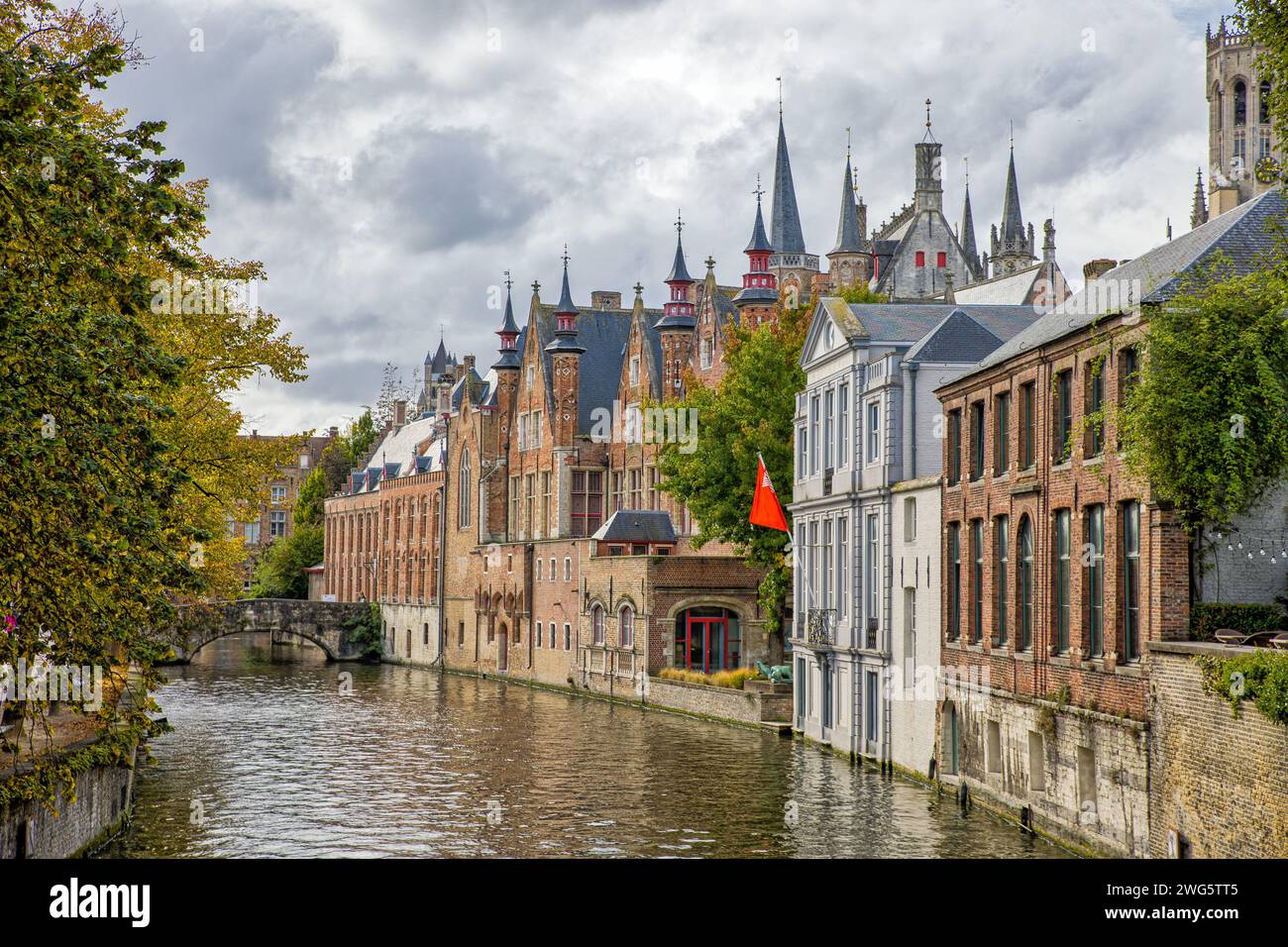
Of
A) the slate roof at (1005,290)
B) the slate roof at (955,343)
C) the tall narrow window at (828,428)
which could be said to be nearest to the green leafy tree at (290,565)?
the slate roof at (1005,290)

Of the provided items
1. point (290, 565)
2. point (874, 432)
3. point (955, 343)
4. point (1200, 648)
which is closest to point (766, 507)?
point (874, 432)

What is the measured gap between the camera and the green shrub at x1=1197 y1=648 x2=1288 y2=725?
57.0 ft

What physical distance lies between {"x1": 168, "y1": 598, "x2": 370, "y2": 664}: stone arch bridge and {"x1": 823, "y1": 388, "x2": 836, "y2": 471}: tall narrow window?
134ft

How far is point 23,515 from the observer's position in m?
14.3

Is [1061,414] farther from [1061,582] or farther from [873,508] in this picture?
[873,508]

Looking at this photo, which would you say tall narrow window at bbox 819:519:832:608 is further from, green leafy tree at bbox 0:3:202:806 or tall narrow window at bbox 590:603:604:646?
green leafy tree at bbox 0:3:202:806

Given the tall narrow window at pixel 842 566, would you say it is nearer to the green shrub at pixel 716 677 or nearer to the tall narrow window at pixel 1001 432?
the green shrub at pixel 716 677

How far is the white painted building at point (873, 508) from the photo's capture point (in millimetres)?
33938

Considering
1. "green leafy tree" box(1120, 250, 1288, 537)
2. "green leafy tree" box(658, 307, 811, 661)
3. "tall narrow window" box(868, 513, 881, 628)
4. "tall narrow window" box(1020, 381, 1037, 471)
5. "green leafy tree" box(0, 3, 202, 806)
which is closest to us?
"green leafy tree" box(0, 3, 202, 806)

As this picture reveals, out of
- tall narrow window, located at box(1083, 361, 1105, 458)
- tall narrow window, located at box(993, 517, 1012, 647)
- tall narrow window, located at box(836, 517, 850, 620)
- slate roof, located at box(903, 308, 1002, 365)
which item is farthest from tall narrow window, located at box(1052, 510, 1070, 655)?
tall narrow window, located at box(836, 517, 850, 620)

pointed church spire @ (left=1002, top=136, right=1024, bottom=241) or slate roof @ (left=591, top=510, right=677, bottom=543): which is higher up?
pointed church spire @ (left=1002, top=136, right=1024, bottom=241)
